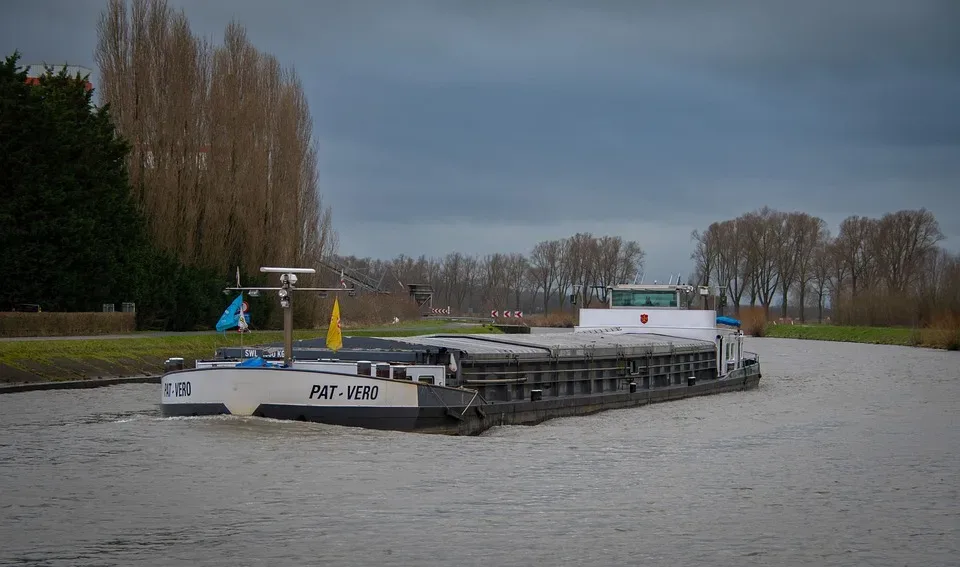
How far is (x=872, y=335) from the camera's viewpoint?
79.6 m

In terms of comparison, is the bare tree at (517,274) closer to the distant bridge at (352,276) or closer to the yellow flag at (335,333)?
the distant bridge at (352,276)

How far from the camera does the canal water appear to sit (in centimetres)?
1196

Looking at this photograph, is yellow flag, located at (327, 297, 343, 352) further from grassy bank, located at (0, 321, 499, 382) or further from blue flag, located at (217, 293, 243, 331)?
grassy bank, located at (0, 321, 499, 382)

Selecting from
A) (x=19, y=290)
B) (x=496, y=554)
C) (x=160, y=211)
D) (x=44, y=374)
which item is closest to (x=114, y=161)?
(x=160, y=211)

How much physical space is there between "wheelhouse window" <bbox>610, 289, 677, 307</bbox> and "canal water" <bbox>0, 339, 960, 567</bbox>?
41.8 ft

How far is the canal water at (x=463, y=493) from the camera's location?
12.0 metres

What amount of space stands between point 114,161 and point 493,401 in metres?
27.6

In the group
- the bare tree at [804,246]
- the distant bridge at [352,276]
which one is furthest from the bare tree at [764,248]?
the distant bridge at [352,276]

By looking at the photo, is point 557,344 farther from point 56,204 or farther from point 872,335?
point 872,335

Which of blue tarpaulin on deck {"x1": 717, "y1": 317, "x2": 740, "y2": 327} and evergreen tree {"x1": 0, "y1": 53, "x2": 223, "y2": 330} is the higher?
evergreen tree {"x1": 0, "y1": 53, "x2": 223, "y2": 330}

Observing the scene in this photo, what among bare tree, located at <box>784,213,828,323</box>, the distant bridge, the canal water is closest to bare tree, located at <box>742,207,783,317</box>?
bare tree, located at <box>784,213,828,323</box>

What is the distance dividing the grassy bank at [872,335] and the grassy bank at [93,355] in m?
43.8

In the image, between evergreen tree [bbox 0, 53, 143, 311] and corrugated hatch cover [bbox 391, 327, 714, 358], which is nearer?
corrugated hatch cover [bbox 391, 327, 714, 358]

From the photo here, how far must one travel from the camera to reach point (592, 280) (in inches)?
5359
